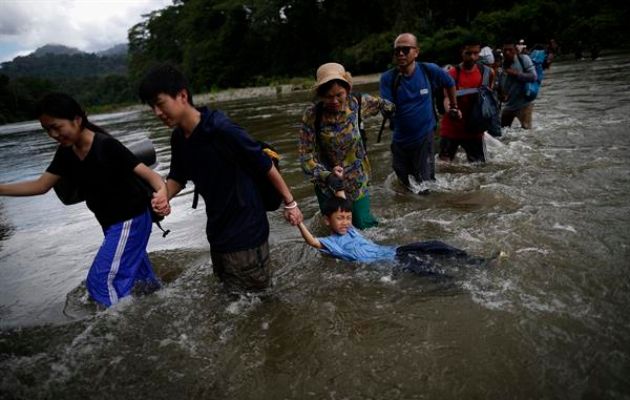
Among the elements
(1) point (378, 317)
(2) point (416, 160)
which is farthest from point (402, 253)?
(2) point (416, 160)

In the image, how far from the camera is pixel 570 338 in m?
2.46

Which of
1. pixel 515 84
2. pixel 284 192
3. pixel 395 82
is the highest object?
pixel 395 82

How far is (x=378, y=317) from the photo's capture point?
2977 mm

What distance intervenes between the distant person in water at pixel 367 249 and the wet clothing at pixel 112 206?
1.24 meters

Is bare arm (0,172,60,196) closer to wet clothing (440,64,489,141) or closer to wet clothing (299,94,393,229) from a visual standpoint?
wet clothing (299,94,393,229)

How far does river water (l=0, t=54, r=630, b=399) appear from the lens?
238 centimetres

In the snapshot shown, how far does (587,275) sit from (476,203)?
1984 millimetres

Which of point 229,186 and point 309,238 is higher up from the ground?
point 229,186

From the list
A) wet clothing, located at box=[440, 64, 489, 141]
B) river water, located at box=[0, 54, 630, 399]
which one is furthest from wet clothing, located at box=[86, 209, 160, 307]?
wet clothing, located at box=[440, 64, 489, 141]

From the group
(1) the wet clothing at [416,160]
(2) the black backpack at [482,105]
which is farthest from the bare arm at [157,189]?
(2) the black backpack at [482,105]

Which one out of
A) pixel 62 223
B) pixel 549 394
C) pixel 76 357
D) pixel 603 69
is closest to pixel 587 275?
pixel 549 394

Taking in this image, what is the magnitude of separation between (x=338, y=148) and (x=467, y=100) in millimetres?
2902

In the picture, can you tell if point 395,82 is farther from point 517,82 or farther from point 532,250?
point 517,82

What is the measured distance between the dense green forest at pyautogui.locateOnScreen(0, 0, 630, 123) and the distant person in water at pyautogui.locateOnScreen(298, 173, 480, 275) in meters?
22.8
